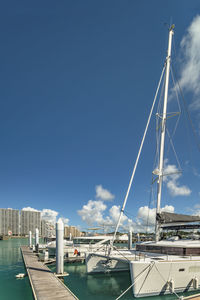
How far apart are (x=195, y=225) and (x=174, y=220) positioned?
1.92 meters

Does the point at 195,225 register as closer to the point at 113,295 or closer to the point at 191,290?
the point at 191,290

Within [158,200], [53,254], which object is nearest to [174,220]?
[158,200]

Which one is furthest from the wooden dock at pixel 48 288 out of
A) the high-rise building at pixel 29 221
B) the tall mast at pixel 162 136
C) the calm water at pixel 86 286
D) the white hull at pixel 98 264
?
the high-rise building at pixel 29 221

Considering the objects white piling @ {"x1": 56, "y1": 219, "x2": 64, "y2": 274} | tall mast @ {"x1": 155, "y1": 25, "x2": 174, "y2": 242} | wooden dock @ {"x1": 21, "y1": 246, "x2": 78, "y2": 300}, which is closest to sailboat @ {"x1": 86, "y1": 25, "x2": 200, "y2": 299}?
tall mast @ {"x1": 155, "y1": 25, "x2": 174, "y2": 242}

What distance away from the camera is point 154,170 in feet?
58.0

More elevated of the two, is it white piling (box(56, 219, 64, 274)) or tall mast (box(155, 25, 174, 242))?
tall mast (box(155, 25, 174, 242))

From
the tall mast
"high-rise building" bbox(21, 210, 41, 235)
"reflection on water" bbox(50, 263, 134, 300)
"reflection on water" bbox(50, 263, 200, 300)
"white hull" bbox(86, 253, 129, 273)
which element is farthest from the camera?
"high-rise building" bbox(21, 210, 41, 235)

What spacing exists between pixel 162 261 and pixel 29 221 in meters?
158

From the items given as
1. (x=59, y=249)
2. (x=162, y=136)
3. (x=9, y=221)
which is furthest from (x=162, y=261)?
(x=9, y=221)

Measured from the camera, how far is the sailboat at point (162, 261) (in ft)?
35.6

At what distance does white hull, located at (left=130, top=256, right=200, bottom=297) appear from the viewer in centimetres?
1074

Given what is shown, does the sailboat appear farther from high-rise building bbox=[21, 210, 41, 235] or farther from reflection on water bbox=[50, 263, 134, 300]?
high-rise building bbox=[21, 210, 41, 235]

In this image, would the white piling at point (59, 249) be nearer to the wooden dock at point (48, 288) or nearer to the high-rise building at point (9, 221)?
the wooden dock at point (48, 288)

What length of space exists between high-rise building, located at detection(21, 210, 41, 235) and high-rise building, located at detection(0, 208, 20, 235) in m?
3.47
